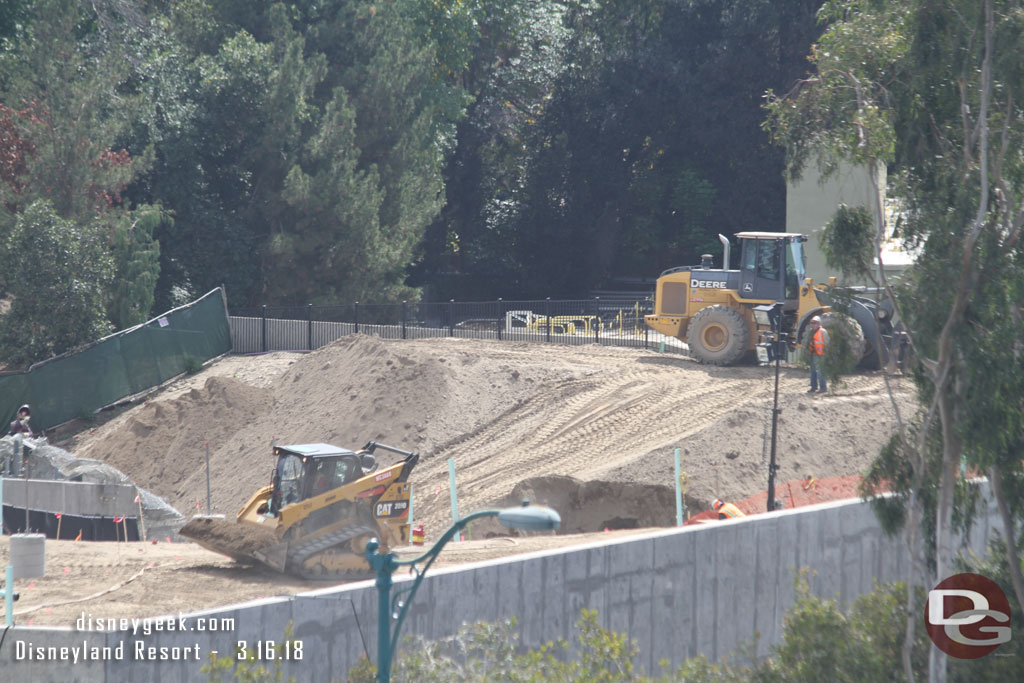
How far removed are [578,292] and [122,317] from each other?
24681 mm

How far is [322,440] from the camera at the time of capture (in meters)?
25.3

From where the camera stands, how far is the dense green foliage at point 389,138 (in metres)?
35.0

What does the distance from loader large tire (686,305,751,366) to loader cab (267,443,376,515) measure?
13316 millimetres

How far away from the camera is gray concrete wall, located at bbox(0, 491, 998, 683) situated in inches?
400

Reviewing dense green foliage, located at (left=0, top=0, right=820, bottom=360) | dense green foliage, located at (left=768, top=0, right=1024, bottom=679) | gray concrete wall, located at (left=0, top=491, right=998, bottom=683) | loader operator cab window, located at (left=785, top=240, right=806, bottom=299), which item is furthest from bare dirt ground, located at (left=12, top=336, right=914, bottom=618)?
dense green foliage, located at (left=0, top=0, right=820, bottom=360)

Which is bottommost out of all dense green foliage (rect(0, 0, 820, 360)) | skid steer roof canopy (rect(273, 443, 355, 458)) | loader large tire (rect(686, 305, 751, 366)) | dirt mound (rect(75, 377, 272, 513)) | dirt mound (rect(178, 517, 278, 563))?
dirt mound (rect(75, 377, 272, 513))

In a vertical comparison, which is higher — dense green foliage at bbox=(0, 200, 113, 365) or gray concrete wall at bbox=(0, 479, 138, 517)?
dense green foliage at bbox=(0, 200, 113, 365)

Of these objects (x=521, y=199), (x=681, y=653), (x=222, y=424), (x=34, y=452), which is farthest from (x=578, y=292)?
(x=681, y=653)

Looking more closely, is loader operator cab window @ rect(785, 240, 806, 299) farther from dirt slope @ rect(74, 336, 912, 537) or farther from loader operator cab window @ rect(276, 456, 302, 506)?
loader operator cab window @ rect(276, 456, 302, 506)

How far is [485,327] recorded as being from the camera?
34375 millimetres

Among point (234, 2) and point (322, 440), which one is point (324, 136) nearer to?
point (234, 2)

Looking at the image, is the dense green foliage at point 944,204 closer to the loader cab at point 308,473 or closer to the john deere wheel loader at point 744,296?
the loader cab at point 308,473

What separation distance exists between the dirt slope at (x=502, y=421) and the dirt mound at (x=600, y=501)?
40 mm

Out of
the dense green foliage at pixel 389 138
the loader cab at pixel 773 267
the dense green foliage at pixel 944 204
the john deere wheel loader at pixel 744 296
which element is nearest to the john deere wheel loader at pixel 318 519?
the dense green foliage at pixel 944 204
